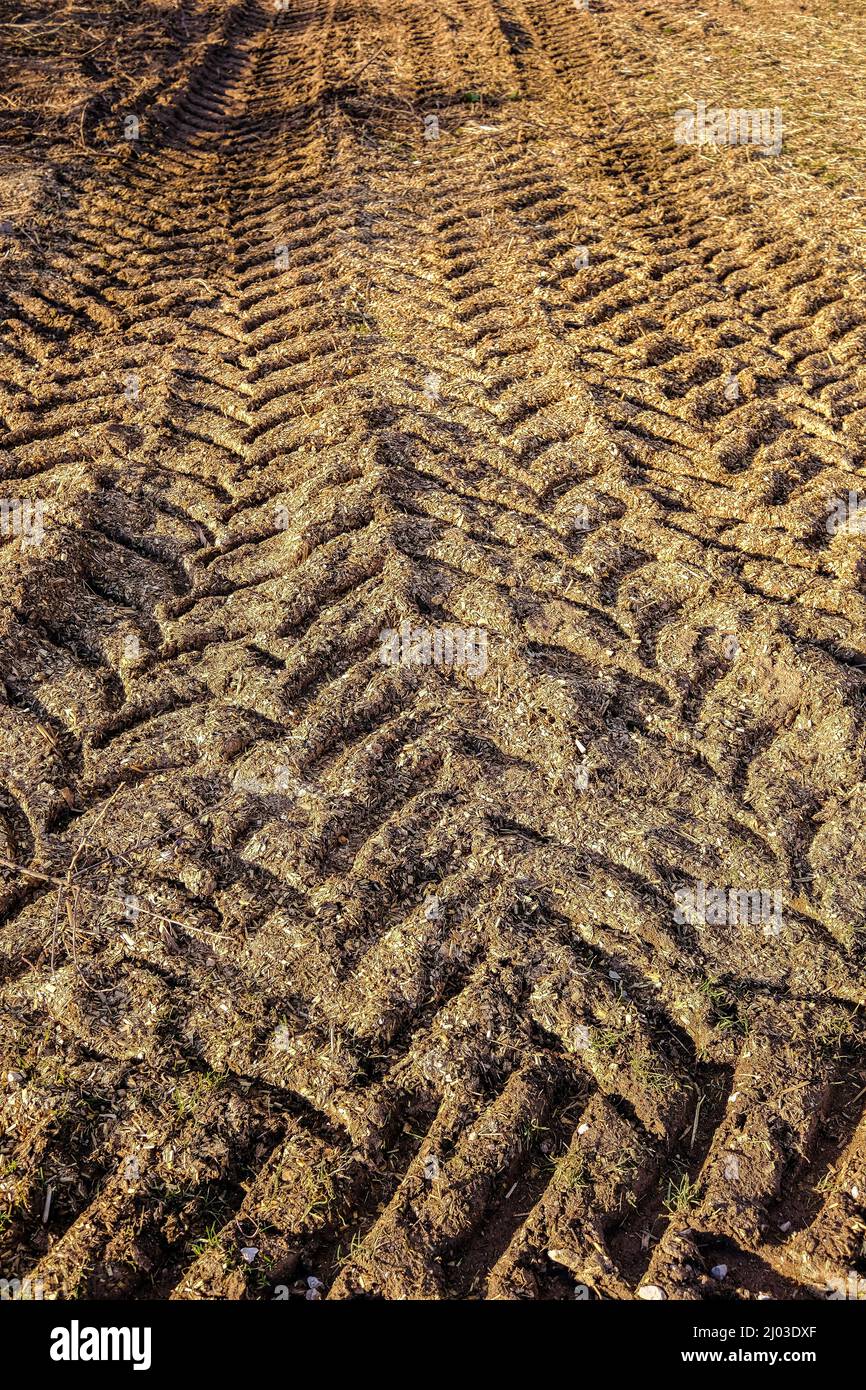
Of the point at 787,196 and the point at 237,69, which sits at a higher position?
the point at 237,69

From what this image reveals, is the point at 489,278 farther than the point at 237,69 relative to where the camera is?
No

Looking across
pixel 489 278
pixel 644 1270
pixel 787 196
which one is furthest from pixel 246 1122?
pixel 787 196

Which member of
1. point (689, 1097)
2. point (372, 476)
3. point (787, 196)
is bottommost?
point (689, 1097)

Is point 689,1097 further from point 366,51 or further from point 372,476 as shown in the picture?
point 366,51

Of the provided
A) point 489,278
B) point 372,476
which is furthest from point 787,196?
point 372,476

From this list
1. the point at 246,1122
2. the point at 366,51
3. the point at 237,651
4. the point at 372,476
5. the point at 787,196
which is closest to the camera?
the point at 246,1122
